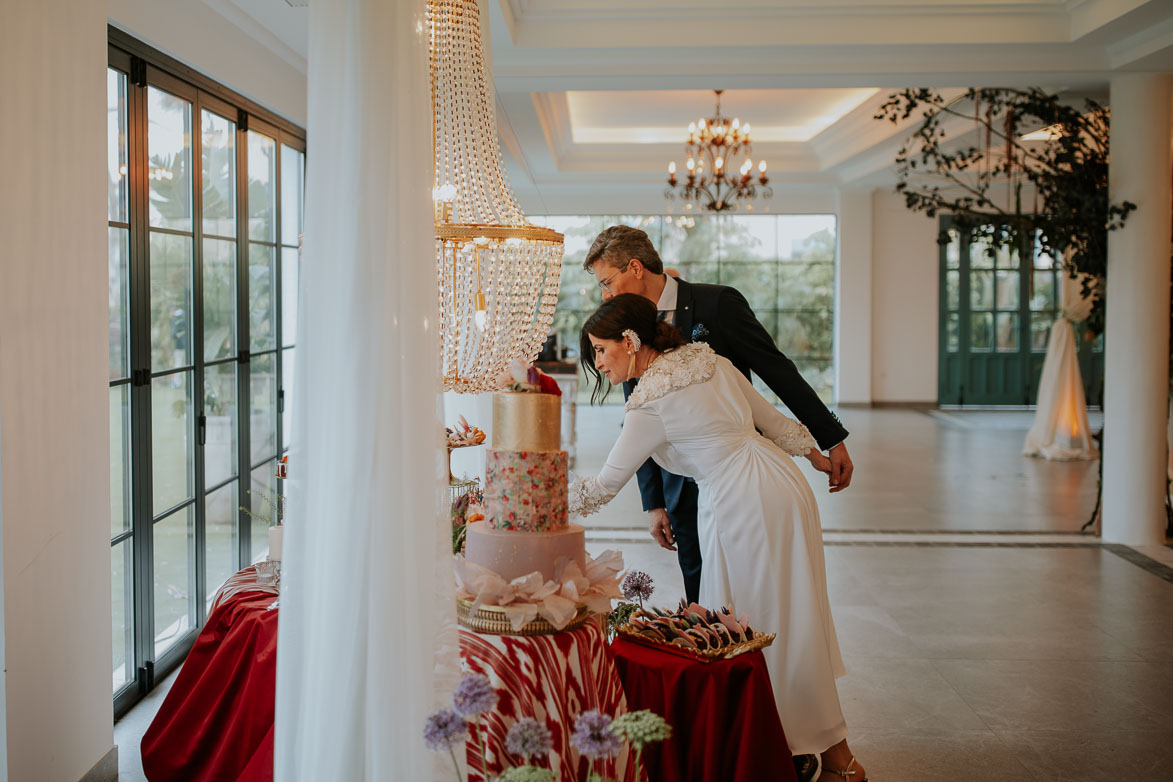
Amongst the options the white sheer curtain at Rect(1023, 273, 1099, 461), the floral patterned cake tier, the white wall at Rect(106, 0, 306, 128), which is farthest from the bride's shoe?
the white sheer curtain at Rect(1023, 273, 1099, 461)

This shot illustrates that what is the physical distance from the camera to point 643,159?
15.1 metres

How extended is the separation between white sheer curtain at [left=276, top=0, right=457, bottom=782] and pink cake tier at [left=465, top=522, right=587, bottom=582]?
36 centimetres

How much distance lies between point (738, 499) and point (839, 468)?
68cm

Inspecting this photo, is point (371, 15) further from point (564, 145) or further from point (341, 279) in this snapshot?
point (564, 145)

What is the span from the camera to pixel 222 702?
119 inches

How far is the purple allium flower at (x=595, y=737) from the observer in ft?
5.74

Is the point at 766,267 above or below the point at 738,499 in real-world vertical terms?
above

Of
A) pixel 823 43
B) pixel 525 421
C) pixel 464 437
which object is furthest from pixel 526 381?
pixel 823 43

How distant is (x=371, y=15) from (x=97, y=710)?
2.38 m

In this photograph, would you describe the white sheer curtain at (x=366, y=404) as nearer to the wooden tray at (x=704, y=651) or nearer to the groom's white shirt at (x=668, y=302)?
the wooden tray at (x=704, y=651)

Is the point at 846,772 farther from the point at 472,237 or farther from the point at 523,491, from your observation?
the point at 472,237

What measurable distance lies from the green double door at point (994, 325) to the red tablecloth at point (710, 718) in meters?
14.8

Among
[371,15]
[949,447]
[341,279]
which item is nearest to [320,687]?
[341,279]

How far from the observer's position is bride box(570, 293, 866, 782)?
10.5 feet
